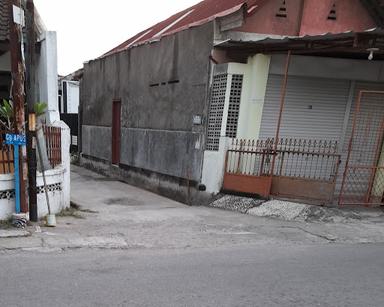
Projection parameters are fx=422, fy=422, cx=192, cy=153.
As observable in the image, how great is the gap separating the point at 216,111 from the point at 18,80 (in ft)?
15.1

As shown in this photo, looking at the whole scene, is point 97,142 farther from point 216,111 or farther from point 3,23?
point 216,111

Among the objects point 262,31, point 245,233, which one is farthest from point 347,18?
point 245,233

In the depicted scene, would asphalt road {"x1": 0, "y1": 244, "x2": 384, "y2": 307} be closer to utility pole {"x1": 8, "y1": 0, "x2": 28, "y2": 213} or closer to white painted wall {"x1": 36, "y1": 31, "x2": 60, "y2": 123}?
utility pole {"x1": 8, "y1": 0, "x2": 28, "y2": 213}

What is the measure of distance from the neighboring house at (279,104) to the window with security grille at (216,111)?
0.02m

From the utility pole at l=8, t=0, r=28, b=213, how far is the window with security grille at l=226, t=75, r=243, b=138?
4596 millimetres

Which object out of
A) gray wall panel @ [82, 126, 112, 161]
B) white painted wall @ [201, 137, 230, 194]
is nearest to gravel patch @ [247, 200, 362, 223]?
white painted wall @ [201, 137, 230, 194]

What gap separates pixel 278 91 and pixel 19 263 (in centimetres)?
679

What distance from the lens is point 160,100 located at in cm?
1241

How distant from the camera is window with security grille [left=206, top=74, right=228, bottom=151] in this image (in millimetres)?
9672

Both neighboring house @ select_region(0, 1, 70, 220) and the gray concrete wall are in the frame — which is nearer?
neighboring house @ select_region(0, 1, 70, 220)

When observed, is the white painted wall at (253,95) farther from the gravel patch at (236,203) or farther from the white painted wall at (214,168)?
the gravel patch at (236,203)

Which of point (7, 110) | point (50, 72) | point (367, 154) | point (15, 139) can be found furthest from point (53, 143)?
point (367, 154)

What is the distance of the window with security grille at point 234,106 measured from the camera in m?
9.50

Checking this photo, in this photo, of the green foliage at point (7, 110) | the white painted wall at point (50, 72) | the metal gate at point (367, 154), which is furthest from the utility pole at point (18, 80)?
the metal gate at point (367, 154)
